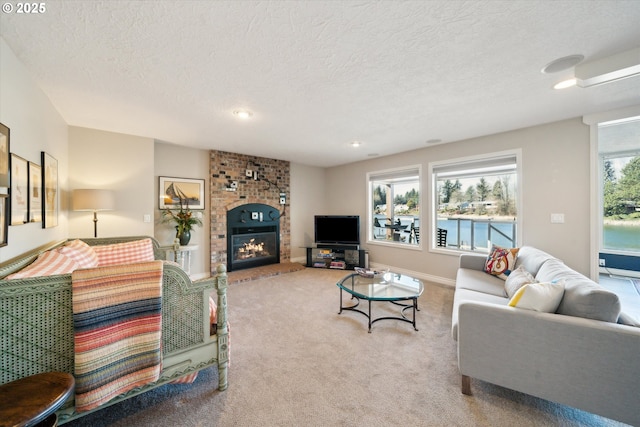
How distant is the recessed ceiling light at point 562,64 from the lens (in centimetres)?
174

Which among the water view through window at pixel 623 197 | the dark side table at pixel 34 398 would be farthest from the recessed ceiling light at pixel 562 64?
the dark side table at pixel 34 398

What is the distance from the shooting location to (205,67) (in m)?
1.82

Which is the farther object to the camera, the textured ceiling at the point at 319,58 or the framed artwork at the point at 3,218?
the framed artwork at the point at 3,218

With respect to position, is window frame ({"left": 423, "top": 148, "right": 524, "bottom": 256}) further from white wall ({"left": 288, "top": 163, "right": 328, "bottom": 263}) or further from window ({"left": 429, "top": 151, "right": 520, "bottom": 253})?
white wall ({"left": 288, "top": 163, "right": 328, "bottom": 263})

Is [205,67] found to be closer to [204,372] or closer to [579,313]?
[204,372]

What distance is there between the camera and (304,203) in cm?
586

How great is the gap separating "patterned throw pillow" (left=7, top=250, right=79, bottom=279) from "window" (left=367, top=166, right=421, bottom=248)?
14.6 ft

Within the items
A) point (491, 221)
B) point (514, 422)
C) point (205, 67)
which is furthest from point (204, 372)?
point (491, 221)

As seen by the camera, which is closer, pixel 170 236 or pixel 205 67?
pixel 205 67

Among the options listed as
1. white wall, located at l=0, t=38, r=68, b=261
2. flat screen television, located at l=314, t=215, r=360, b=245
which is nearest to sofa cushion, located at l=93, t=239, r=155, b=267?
white wall, located at l=0, t=38, r=68, b=261

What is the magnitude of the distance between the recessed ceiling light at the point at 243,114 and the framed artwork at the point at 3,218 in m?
1.87

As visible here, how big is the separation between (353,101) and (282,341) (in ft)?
8.09

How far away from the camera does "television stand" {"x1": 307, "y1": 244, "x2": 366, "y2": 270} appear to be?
4996 millimetres

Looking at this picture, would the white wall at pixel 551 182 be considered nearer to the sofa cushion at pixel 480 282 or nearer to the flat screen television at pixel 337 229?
the sofa cushion at pixel 480 282
